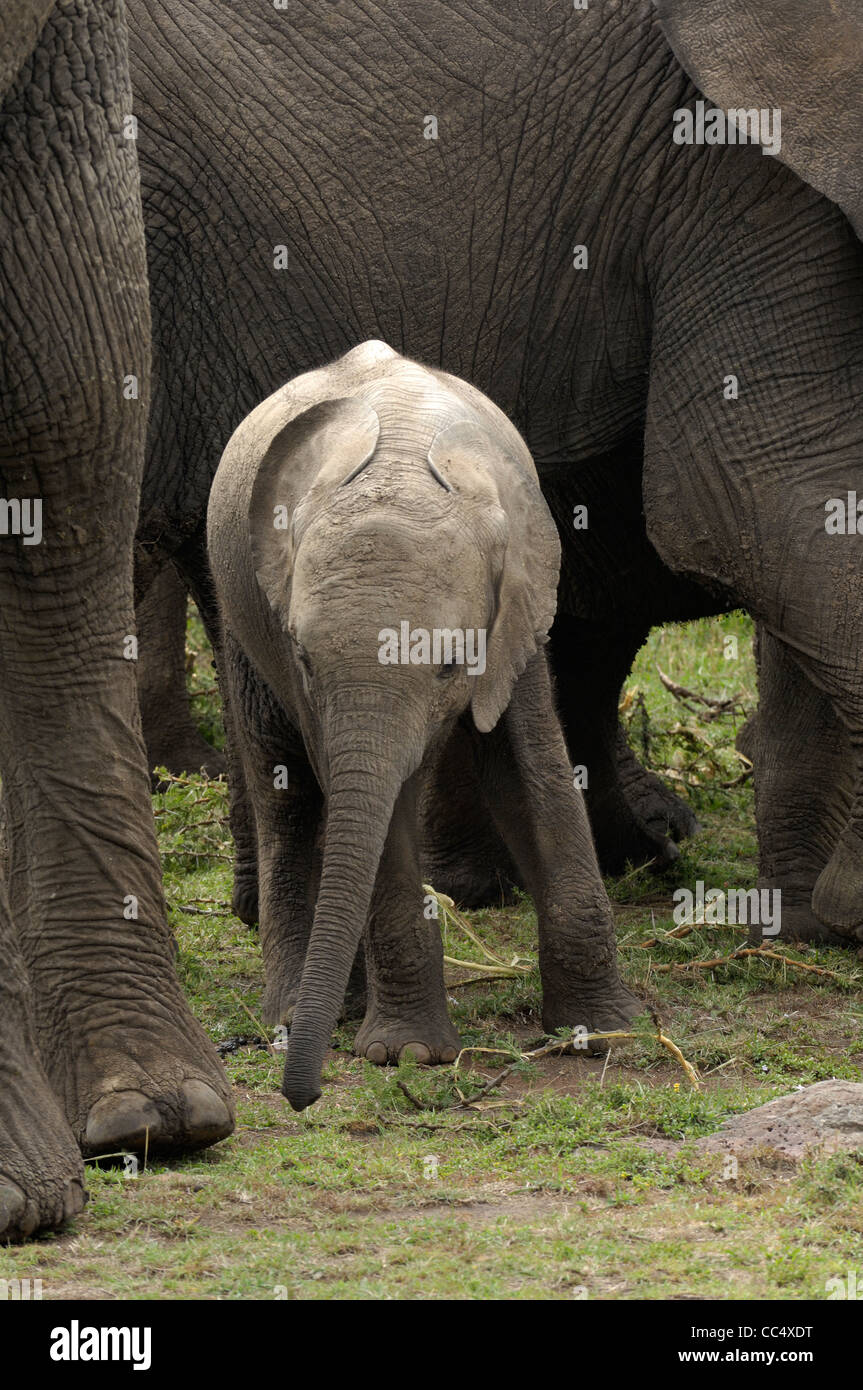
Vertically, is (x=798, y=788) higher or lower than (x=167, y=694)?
lower

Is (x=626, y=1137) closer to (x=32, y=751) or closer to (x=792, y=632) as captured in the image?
(x=32, y=751)

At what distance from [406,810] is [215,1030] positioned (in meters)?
0.91

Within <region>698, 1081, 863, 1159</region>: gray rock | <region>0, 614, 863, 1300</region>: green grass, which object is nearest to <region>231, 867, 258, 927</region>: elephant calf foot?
<region>0, 614, 863, 1300</region>: green grass

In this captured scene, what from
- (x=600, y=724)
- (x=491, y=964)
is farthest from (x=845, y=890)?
(x=600, y=724)

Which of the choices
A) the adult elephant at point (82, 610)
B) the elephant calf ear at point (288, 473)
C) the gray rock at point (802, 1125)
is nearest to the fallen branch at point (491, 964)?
the elephant calf ear at point (288, 473)

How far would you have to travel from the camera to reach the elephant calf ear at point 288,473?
5051 mm

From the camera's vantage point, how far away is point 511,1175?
4.36 metres

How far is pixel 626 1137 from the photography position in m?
4.61

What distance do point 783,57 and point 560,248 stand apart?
2.51 ft

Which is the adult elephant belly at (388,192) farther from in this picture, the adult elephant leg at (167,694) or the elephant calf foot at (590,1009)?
the adult elephant leg at (167,694)

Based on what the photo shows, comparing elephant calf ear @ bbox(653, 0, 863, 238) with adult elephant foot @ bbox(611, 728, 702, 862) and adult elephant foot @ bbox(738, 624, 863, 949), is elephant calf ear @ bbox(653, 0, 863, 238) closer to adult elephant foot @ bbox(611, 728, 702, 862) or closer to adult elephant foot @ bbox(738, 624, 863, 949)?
adult elephant foot @ bbox(738, 624, 863, 949)

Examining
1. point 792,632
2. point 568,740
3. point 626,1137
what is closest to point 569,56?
point 792,632

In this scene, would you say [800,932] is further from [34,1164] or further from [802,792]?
[34,1164]

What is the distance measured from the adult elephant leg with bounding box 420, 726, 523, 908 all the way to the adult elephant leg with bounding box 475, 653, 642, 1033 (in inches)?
66.0
